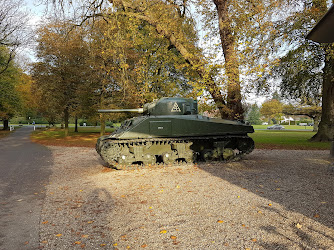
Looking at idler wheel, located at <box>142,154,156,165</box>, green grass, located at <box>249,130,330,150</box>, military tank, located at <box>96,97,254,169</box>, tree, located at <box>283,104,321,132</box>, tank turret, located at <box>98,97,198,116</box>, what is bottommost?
green grass, located at <box>249,130,330,150</box>

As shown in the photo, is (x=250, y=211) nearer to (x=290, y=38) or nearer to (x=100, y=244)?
(x=100, y=244)

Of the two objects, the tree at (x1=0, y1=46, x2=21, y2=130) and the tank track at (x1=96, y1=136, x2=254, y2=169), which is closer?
the tank track at (x1=96, y1=136, x2=254, y2=169)

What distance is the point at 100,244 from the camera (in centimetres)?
390

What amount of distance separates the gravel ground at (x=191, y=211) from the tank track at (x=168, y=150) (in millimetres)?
1154

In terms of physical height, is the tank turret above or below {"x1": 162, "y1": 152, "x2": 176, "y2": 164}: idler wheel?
above

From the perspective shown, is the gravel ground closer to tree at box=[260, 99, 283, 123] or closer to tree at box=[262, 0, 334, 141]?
tree at box=[262, 0, 334, 141]

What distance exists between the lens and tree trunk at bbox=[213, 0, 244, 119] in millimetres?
13992

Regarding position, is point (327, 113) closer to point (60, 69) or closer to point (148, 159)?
point (148, 159)

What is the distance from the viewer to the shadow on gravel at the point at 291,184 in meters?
4.89

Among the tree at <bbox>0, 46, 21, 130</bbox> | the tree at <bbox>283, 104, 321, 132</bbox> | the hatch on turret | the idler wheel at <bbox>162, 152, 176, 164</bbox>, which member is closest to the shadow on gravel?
the idler wheel at <bbox>162, 152, 176, 164</bbox>

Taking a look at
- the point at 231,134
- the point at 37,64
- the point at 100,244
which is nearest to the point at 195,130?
the point at 231,134

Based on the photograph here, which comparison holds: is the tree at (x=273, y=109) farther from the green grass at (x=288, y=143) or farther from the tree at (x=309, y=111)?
the green grass at (x=288, y=143)

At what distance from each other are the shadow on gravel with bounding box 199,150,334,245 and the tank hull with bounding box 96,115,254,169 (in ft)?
2.83

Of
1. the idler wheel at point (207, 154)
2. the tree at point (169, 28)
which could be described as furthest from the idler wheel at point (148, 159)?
the tree at point (169, 28)
